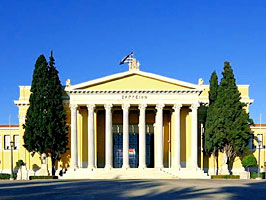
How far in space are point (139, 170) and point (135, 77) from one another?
12.3 meters

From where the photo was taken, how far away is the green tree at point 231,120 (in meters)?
58.7

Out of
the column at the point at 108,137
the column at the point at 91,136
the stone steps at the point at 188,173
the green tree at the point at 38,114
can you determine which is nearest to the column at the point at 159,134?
the stone steps at the point at 188,173

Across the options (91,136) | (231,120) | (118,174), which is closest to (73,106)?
(91,136)

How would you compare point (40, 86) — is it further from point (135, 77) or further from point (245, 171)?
point (245, 171)

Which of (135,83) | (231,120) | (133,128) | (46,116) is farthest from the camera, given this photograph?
(133,128)

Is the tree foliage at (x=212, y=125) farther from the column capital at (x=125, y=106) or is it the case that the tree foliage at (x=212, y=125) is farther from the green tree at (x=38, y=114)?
the green tree at (x=38, y=114)

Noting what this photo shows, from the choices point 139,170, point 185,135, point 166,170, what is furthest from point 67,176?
point 185,135

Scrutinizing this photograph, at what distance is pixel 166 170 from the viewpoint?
60438mm

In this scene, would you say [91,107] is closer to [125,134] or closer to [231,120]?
[125,134]

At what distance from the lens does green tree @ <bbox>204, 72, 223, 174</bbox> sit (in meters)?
59.6

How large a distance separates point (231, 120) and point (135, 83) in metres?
13.3

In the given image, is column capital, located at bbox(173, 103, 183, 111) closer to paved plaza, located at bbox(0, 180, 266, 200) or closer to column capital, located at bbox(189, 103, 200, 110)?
column capital, located at bbox(189, 103, 200, 110)

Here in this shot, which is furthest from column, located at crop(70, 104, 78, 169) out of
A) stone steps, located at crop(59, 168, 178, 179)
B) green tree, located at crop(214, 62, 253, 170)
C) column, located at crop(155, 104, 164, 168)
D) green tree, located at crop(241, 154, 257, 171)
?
green tree, located at crop(241, 154, 257, 171)

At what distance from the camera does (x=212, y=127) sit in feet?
196
